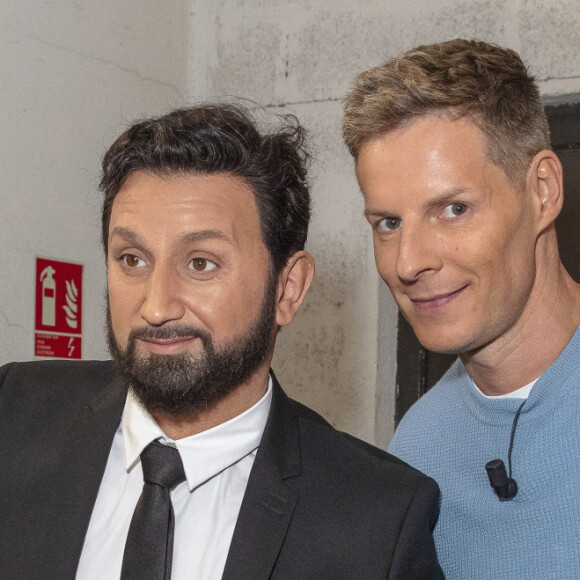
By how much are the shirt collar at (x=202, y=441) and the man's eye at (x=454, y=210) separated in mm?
509

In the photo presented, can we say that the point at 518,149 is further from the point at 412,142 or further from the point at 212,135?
the point at 212,135

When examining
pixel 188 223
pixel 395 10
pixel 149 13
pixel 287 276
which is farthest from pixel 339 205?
pixel 188 223

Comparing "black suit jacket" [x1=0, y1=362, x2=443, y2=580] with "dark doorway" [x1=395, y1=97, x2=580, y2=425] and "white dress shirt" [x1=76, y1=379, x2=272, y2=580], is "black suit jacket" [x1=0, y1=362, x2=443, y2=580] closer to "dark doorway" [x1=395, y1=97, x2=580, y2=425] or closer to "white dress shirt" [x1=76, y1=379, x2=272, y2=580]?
"white dress shirt" [x1=76, y1=379, x2=272, y2=580]

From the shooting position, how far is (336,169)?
3.21m

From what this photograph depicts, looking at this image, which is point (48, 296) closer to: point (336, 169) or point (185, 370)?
point (336, 169)

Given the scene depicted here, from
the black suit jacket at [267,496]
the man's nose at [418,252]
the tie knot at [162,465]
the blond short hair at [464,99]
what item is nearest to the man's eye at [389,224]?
the man's nose at [418,252]

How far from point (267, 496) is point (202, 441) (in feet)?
0.51

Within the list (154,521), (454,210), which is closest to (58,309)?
(154,521)

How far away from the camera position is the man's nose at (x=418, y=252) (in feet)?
5.70

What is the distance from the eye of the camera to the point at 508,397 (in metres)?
1.88

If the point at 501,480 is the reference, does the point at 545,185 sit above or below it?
above

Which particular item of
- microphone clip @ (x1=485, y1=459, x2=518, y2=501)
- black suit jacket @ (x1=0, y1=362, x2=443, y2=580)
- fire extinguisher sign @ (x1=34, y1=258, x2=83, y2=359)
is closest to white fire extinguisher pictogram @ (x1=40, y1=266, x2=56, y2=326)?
fire extinguisher sign @ (x1=34, y1=258, x2=83, y2=359)

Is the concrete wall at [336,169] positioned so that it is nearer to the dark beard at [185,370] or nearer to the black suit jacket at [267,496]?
the black suit jacket at [267,496]

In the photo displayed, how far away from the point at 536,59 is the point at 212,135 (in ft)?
4.69
